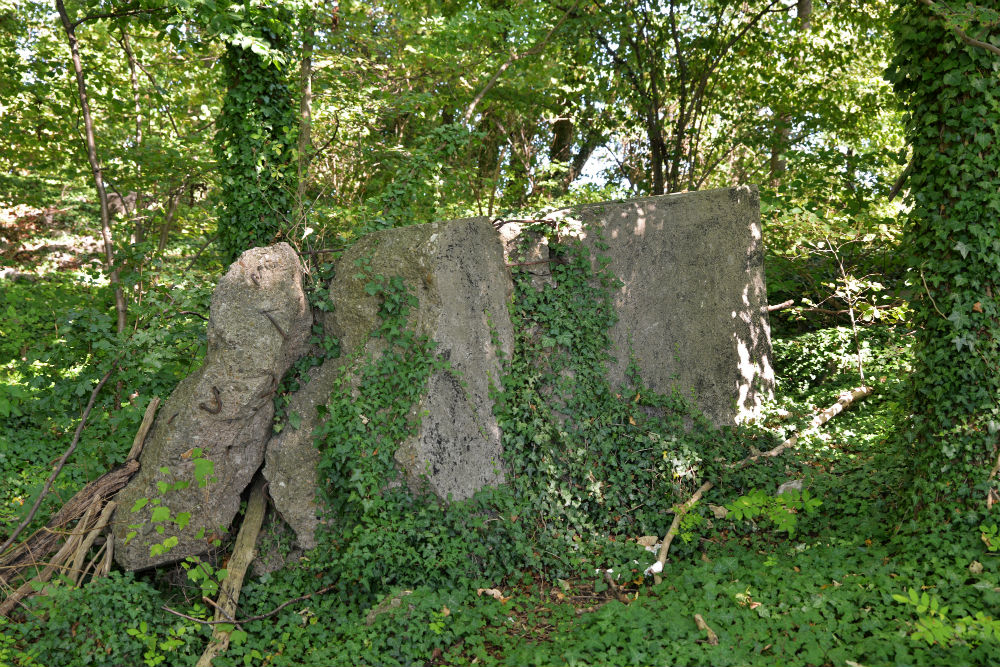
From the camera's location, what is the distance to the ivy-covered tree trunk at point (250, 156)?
7016 millimetres

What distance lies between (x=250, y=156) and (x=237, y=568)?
4262 mm

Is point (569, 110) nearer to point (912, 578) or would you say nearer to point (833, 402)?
point (833, 402)

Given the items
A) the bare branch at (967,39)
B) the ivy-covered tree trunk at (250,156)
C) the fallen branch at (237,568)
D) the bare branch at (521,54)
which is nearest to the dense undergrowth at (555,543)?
the fallen branch at (237,568)

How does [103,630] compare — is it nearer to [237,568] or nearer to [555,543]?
[237,568]

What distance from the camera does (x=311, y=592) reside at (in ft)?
18.9

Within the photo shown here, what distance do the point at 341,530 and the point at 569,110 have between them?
10490mm

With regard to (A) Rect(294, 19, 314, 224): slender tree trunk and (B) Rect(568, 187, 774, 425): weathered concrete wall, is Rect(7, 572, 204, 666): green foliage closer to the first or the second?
(B) Rect(568, 187, 774, 425): weathered concrete wall

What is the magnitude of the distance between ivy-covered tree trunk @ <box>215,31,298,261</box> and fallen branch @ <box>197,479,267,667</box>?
108 inches

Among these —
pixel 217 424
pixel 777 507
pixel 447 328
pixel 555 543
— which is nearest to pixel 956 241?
pixel 777 507

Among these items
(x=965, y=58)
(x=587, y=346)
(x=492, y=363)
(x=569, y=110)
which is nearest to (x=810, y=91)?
(x=569, y=110)

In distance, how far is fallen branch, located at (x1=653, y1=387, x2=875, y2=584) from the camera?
5.96 meters

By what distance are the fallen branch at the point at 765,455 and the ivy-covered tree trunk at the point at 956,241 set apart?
5.90 ft

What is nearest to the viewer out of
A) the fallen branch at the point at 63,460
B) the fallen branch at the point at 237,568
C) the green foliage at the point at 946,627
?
the green foliage at the point at 946,627

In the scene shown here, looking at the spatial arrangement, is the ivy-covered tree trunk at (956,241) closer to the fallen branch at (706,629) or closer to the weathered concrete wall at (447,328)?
the fallen branch at (706,629)
